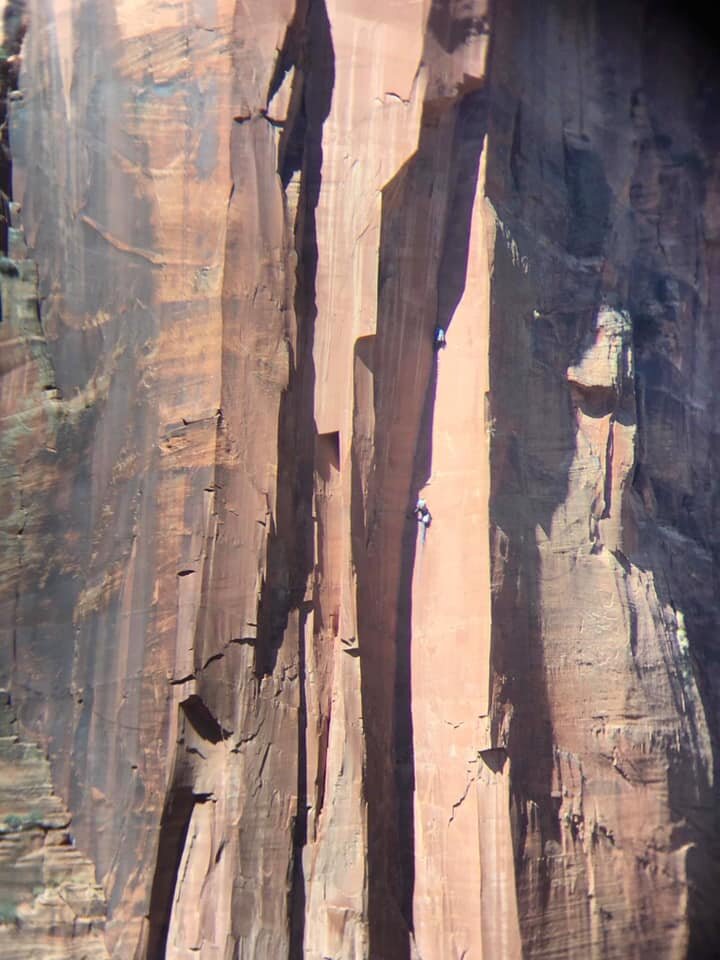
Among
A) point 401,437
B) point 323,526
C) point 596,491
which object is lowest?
point 323,526

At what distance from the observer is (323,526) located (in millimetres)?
5328

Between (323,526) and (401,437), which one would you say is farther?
(401,437)

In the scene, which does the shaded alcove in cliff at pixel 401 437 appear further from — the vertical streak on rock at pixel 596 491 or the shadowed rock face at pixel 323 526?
the vertical streak on rock at pixel 596 491

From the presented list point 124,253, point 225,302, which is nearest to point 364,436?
point 225,302

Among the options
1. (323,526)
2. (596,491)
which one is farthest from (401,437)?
(596,491)

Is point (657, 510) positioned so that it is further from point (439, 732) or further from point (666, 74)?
point (666, 74)

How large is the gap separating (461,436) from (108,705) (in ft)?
6.44

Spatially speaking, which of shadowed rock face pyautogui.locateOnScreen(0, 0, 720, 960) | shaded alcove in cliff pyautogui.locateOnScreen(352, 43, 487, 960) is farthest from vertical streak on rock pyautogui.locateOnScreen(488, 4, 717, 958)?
shaded alcove in cliff pyautogui.locateOnScreen(352, 43, 487, 960)

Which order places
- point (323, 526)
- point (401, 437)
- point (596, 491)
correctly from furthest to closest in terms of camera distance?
point (596, 491), point (401, 437), point (323, 526)

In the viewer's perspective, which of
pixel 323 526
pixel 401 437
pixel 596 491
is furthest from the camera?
pixel 596 491

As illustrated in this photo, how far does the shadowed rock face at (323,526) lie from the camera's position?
16.2ft

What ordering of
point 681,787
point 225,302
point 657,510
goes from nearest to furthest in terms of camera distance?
point 225,302
point 681,787
point 657,510

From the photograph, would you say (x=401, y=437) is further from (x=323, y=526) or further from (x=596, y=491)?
(x=596, y=491)

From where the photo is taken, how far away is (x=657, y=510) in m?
6.21
